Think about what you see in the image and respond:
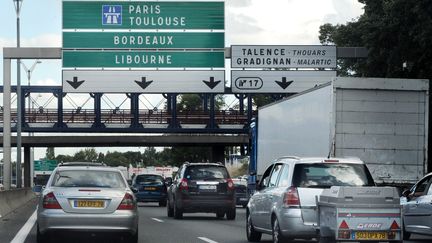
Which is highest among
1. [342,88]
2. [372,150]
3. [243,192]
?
[342,88]

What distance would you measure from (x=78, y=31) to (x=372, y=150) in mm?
18104

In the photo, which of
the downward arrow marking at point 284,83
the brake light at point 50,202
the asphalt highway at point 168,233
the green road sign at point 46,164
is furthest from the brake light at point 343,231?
the green road sign at point 46,164

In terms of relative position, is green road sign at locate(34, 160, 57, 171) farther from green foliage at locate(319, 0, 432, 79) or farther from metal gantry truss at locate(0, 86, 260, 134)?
green foliage at locate(319, 0, 432, 79)

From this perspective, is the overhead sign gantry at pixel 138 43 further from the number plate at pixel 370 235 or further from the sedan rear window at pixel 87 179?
the number plate at pixel 370 235

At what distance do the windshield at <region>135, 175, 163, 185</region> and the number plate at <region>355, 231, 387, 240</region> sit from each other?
90.5 ft

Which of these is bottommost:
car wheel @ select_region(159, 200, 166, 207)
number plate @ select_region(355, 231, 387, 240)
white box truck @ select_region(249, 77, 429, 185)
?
car wheel @ select_region(159, 200, 166, 207)

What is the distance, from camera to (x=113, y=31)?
36.0 metres

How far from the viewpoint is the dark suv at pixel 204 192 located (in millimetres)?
26359

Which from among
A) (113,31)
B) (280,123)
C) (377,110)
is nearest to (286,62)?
(113,31)

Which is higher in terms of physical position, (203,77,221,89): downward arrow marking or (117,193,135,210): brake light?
(203,77,221,89): downward arrow marking

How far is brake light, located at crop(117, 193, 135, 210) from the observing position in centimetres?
1592

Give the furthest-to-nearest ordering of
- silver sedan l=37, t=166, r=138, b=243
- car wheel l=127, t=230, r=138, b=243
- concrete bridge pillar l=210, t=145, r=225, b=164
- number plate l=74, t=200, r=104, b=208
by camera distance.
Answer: concrete bridge pillar l=210, t=145, r=225, b=164, car wheel l=127, t=230, r=138, b=243, number plate l=74, t=200, r=104, b=208, silver sedan l=37, t=166, r=138, b=243

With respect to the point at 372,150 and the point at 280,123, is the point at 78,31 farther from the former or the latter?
the point at 372,150

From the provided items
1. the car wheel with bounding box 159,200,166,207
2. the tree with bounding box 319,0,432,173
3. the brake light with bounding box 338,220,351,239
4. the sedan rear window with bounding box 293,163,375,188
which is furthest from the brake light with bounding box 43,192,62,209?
the car wheel with bounding box 159,200,166,207
